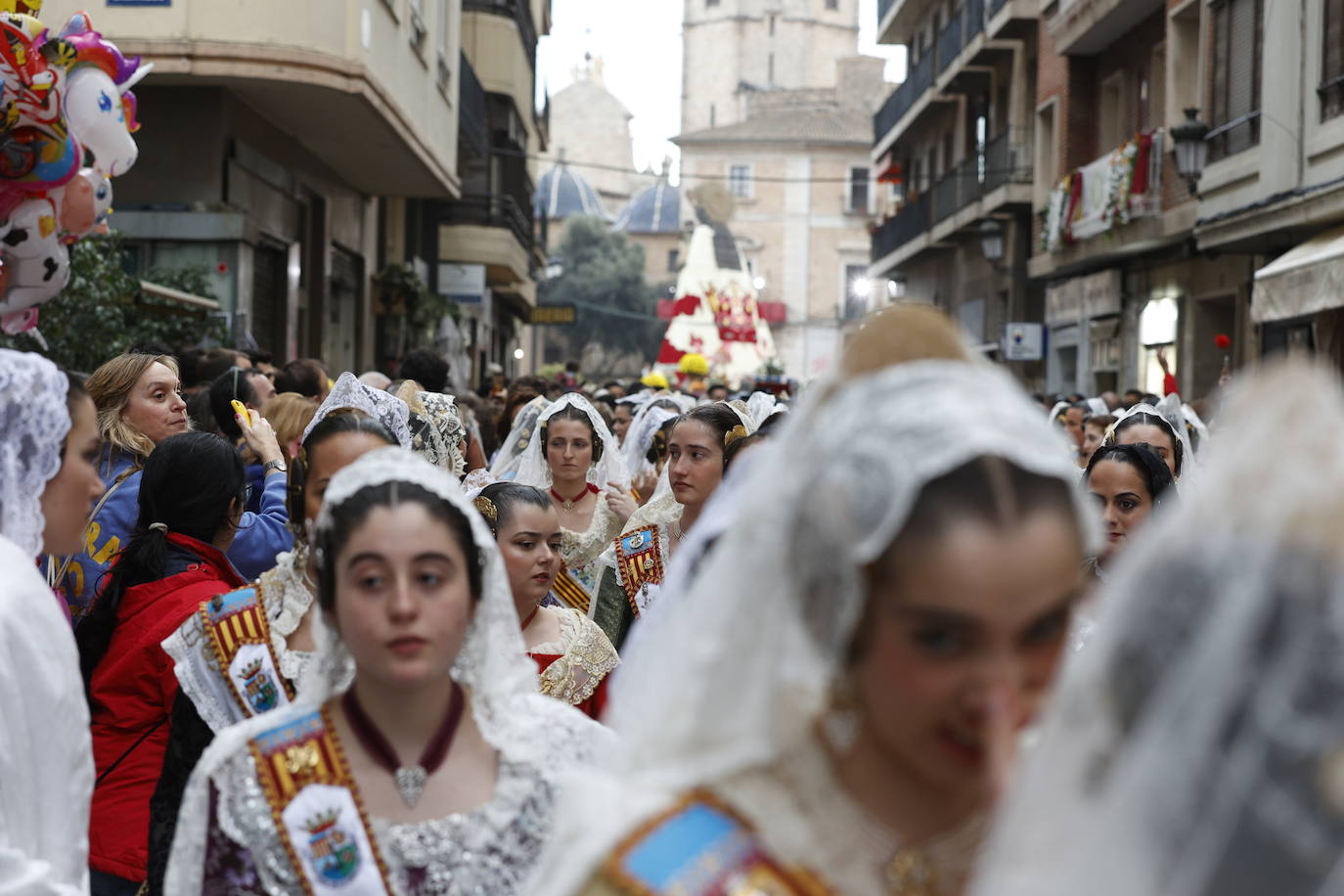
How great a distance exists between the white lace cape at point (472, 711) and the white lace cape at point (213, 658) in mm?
864

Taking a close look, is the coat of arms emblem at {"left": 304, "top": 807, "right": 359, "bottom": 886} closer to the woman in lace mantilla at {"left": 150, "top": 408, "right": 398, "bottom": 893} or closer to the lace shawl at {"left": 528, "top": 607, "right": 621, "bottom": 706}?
the woman in lace mantilla at {"left": 150, "top": 408, "right": 398, "bottom": 893}

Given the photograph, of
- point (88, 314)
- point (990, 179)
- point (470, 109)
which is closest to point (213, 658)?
point (88, 314)

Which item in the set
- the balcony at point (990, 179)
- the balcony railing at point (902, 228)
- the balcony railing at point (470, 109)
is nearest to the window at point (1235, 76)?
the balcony at point (990, 179)

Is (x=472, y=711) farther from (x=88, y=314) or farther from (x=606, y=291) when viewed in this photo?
(x=606, y=291)

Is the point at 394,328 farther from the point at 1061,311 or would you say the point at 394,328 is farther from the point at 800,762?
the point at 800,762

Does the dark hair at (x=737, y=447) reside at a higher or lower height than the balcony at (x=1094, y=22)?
lower

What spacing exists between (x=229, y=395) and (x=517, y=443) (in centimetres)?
203

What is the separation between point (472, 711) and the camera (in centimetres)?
316

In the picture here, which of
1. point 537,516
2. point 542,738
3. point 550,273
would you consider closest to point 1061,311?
point 537,516

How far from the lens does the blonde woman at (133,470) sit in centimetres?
543

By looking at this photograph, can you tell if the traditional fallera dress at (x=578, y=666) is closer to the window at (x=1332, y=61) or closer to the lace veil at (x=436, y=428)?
the lace veil at (x=436, y=428)

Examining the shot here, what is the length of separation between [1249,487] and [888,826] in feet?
2.11

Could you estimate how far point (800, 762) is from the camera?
6.24 feet

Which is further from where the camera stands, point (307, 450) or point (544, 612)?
point (544, 612)
